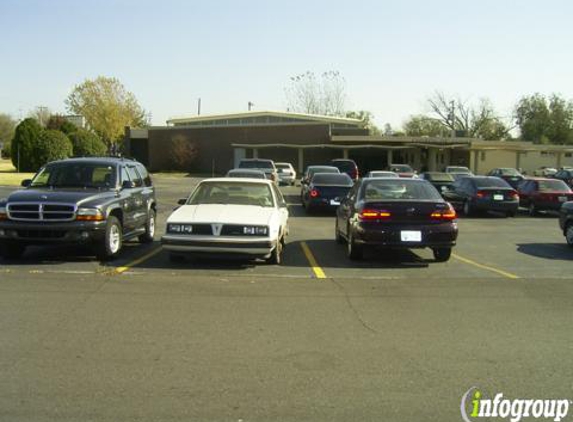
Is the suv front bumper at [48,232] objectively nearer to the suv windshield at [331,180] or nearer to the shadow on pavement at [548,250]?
the shadow on pavement at [548,250]

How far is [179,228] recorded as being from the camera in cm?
914

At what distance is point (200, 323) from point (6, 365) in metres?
1.95

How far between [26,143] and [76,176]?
1500 inches

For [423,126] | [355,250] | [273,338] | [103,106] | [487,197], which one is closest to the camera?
[273,338]

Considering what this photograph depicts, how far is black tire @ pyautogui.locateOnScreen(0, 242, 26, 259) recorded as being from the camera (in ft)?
32.6

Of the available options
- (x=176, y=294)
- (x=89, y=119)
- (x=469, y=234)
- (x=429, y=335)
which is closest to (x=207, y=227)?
(x=176, y=294)

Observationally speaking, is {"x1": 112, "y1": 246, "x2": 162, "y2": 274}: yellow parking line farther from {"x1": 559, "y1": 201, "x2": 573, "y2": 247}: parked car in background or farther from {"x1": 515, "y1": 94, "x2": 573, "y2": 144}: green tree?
{"x1": 515, "y1": 94, "x2": 573, "y2": 144}: green tree

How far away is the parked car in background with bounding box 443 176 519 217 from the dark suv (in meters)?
12.7

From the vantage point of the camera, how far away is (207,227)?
909 cm

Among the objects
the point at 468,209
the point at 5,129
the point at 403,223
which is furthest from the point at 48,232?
the point at 5,129

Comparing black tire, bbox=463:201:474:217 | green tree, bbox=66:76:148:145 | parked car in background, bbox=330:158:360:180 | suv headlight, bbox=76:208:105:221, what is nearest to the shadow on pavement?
black tire, bbox=463:201:474:217

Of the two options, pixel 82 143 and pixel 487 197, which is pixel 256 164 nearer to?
pixel 487 197

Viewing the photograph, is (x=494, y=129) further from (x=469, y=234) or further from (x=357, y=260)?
(x=357, y=260)

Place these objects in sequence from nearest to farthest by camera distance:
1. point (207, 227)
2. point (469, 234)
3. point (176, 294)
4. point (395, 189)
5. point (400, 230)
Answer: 1. point (176, 294)
2. point (207, 227)
3. point (400, 230)
4. point (395, 189)
5. point (469, 234)
